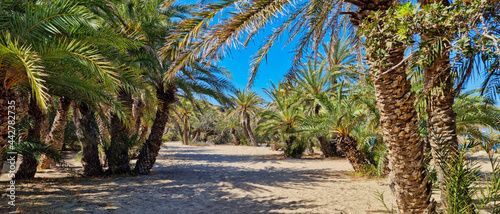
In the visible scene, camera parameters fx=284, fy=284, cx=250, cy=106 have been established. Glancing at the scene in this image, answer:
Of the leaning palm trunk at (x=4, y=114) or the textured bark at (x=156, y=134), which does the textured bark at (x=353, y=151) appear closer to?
the textured bark at (x=156, y=134)

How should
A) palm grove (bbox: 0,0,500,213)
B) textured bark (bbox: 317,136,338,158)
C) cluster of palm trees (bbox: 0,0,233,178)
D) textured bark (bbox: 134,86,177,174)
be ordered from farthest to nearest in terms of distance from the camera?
textured bark (bbox: 317,136,338,158)
textured bark (bbox: 134,86,177,174)
cluster of palm trees (bbox: 0,0,233,178)
palm grove (bbox: 0,0,500,213)

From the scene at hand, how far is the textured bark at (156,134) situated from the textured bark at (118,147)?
1.69 feet

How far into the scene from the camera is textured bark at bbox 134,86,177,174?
31.0 ft

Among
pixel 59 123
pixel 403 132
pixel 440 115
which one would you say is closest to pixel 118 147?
pixel 59 123

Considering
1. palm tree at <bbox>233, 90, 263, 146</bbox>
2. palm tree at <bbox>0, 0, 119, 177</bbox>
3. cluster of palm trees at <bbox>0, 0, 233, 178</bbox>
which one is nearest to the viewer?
palm tree at <bbox>0, 0, 119, 177</bbox>

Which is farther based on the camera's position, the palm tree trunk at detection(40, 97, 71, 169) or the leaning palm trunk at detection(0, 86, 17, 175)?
the palm tree trunk at detection(40, 97, 71, 169)

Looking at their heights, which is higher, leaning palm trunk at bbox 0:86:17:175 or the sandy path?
leaning palm trunk at bbox 0:86:17:175

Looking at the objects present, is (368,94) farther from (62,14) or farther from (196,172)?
(62,14)

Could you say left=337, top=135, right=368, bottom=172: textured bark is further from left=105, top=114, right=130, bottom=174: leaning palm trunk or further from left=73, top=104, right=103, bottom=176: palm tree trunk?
left=73, top=104, right=103, bottom=176: palm tree trunk

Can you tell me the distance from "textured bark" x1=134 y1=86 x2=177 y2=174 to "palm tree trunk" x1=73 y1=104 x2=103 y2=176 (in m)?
1.28

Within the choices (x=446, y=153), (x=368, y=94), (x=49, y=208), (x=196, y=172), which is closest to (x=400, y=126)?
(x=446, y=153)

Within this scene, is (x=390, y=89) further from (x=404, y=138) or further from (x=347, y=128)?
(x=347, y=128)

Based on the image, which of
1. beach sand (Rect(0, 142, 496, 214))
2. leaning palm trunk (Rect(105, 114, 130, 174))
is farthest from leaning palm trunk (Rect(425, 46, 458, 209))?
leaning palm trunk (Rect(105, 114, 130, 174))

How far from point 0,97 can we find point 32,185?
346cm
